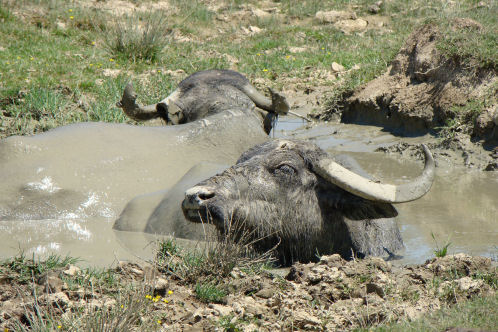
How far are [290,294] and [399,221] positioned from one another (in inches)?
95.8

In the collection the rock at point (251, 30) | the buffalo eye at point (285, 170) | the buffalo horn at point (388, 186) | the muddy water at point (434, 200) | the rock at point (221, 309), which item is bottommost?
the rock at point (251, 30)

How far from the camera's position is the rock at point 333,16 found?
603 inches

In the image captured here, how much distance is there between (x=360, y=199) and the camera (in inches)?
190

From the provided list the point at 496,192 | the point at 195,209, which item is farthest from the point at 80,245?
the point at 496,192

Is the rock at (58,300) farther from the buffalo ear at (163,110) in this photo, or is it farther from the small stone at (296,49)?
the small stone at (296,49)

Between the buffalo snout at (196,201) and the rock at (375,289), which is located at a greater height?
the buffalo snout at (196,201)

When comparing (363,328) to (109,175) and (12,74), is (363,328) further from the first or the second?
(12,74)

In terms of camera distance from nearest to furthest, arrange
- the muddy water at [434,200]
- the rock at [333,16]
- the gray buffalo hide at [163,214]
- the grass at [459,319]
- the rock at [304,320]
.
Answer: the grass at [459,319]
the rock at [304,320]
the gray buffalo hide at [163,214]
the muddy water at [434,200]
the rock at [333,16]

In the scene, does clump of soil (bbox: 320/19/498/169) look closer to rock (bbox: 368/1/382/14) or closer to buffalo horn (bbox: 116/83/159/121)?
buffalo horn (bbox: 116/83/159/121)

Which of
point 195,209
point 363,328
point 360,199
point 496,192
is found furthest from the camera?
point 496,192

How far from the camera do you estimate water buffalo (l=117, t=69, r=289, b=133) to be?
7.60 metres

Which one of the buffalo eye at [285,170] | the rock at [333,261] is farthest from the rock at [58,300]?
the buffalo eye at [285,170]

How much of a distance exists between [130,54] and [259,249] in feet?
24.5

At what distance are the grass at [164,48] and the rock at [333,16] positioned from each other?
21 centimetres
